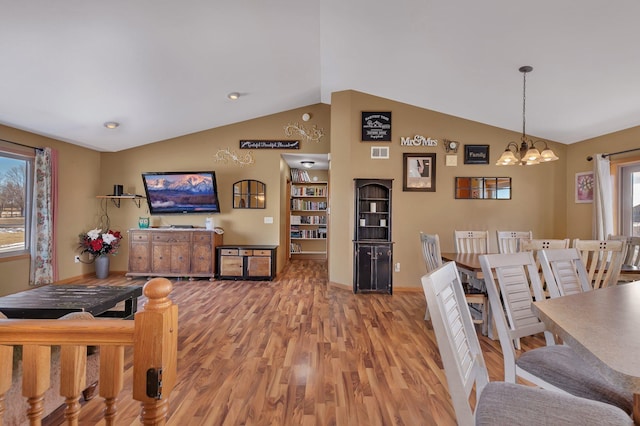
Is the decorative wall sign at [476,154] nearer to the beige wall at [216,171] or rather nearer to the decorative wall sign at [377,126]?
the decorative wall sign at [377,126]

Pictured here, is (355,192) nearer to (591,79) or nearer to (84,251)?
(591,79)

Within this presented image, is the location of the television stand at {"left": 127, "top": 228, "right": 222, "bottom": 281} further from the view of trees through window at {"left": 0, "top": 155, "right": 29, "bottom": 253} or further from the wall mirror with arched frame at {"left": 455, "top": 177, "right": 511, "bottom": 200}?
the wall mirror with arched frame at {"left": 455, "top": 177, "right": 511, "bottom": 200}

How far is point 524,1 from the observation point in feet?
8.47

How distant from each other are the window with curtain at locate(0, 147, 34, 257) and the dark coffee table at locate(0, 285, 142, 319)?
220cm

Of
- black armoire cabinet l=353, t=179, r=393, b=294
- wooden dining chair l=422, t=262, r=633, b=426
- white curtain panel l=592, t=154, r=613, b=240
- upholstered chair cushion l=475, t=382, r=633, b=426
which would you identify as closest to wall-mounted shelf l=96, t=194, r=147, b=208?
black armoire cabinet l=353, t=179, r=393, b=294

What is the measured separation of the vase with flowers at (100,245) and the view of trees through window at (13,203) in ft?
2.89

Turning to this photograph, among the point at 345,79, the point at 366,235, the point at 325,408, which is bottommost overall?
the point at 325,408

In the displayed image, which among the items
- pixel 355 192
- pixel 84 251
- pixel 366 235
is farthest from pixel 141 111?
pixel 366 235

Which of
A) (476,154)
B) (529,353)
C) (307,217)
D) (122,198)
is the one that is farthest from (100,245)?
(476,154)

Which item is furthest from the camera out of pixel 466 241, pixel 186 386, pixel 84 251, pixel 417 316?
pixel 84 251

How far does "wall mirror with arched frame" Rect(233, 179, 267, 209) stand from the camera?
611cm

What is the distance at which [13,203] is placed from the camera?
15.2 feet

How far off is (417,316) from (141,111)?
483 cm

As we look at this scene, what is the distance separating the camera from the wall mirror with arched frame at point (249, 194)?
20.1 ft
